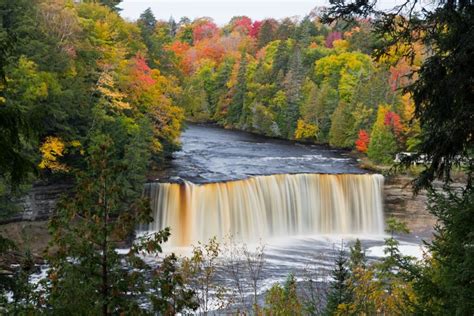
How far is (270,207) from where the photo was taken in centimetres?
2573

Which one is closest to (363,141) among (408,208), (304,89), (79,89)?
(408,208)

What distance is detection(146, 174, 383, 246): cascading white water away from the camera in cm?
2369

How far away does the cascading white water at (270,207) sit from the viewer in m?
23.7

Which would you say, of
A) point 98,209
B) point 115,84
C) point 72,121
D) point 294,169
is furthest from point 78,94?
point 98,209

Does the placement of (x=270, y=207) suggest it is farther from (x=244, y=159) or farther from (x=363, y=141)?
(x=363, y=141)

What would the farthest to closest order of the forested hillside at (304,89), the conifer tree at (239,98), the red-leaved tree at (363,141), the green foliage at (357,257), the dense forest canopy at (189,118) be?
the conifer tree at (239,98)
the red-leaved tree at (363,141)
the forested hillside at (304,89)
the green foliage at (357,257)
the dense forest canopy at (189,118)

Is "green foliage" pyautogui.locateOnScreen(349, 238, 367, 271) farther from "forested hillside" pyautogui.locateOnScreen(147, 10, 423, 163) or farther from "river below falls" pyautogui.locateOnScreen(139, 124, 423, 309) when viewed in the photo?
"forested hillside" pyautogui.locateOnScreen(147, 10, 423, 163)

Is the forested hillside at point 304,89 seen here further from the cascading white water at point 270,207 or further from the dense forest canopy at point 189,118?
the cascading white water at point 270,207

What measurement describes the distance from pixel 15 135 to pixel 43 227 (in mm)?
16808

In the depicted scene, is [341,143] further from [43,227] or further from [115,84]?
[43,227]

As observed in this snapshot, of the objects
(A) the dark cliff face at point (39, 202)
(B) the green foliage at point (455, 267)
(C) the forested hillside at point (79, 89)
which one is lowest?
(A) the dark cliff face at point (39, 202)

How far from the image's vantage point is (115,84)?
89.7 feet

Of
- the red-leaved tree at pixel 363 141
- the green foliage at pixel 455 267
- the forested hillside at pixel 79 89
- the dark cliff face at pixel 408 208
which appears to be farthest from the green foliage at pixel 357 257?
the red-leaved tree at pixel 363 141

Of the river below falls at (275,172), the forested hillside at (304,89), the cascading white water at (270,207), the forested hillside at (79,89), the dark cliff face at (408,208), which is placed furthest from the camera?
the forested hillside at (304,89)
